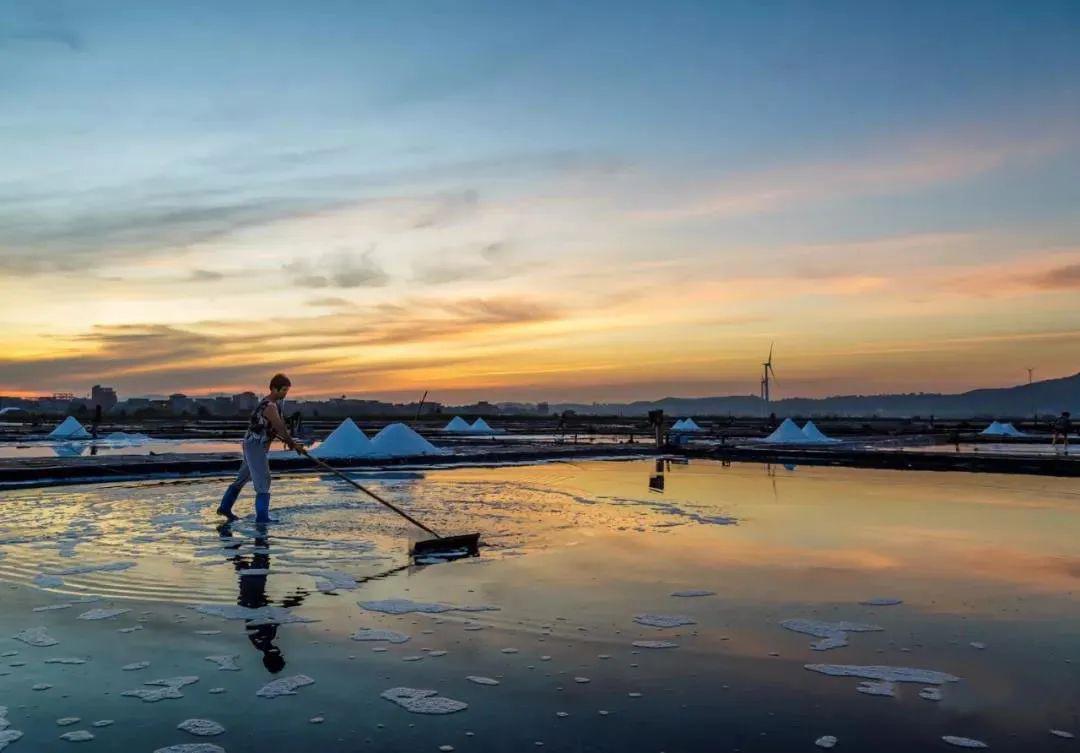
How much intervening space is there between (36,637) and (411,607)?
258 centimetres

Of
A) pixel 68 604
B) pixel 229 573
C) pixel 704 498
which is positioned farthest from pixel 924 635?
pixel 704 498

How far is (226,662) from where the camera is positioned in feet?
17.6

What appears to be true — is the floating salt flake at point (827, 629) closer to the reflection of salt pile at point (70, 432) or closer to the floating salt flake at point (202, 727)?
the floating salt flake at point (202, 727)

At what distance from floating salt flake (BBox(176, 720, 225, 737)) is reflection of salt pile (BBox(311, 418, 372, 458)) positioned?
804 inches

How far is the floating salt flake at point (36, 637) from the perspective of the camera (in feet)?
18.9

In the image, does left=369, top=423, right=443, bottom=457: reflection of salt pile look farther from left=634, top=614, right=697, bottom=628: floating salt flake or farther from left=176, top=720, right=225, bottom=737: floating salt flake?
left=176, top=720, right=225, bottom=737: floating salt flake

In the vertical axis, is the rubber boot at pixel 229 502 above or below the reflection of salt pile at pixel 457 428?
below

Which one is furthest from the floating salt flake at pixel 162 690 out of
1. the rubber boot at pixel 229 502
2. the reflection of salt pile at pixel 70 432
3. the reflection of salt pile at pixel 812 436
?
the reflection of salt pile at pixel 70 432

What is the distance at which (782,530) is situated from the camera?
11250 mm

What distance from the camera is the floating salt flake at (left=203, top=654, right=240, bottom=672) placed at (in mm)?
5227

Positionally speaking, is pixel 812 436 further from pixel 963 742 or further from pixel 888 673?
pixel 963 742

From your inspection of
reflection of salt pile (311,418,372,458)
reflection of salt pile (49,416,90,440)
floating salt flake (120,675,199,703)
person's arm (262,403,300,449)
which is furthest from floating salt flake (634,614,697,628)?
reflection of salt pile (49,416,90,440)

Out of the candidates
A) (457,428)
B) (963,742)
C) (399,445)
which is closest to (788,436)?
(399,445)

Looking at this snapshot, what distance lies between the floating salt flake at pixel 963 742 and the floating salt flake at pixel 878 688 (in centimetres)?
62
